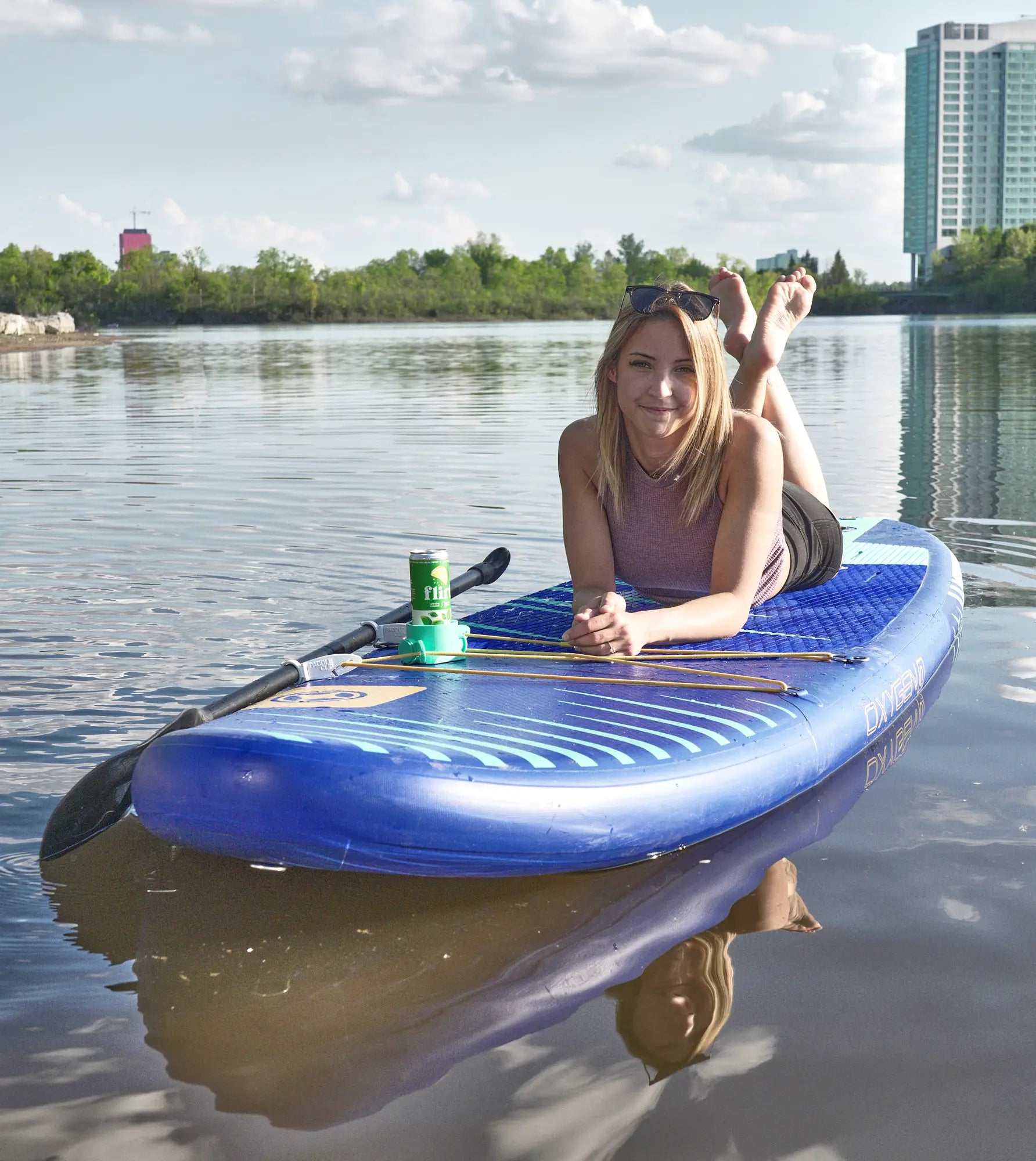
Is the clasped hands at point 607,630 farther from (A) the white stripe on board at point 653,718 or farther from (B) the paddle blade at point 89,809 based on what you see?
(B) the paddle blade at point 89,809

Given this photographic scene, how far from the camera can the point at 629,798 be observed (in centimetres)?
283

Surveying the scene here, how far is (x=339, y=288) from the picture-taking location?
109 metres

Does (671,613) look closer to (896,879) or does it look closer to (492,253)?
(896,879)

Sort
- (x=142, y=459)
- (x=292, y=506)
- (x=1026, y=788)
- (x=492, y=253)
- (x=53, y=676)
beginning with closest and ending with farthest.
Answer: (x=1026, y=788) → (x=53, y=676) → (x=292, y=506) → (x=142, y=459) → (x=492, y=253)

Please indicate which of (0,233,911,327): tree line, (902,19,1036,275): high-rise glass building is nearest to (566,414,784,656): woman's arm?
(0,233,911,327): tree line

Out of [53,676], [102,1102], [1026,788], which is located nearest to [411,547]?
[53,676]

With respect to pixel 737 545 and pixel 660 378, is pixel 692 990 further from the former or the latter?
pixel 660 378

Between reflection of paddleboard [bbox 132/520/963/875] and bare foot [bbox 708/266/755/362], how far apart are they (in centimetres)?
156

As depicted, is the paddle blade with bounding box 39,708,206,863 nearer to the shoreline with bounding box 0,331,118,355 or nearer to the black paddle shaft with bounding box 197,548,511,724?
the black paddle shaft with bounding box 197,548,511,724

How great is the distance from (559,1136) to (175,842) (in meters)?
1.16

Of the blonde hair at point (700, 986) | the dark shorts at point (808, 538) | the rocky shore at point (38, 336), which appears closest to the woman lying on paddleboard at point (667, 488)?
the dark shorts at point (808, 538)

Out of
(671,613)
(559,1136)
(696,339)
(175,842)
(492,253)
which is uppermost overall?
(492,253)

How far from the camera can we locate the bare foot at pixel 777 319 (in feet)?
14.7

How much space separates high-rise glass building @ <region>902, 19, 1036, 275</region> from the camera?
175 metres
